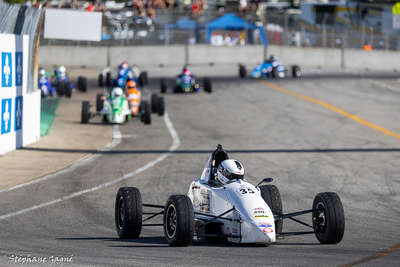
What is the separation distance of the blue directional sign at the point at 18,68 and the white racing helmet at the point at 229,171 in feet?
30.1

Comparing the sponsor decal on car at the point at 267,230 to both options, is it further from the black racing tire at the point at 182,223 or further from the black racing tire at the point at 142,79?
the black racing tire at the point at 142,79

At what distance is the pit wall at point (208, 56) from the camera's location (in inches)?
1564

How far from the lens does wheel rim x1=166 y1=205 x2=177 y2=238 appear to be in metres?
7.93

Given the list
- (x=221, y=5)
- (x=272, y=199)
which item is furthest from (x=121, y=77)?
(x=221, y=5)

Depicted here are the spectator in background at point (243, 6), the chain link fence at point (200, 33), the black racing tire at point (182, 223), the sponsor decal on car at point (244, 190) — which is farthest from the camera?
the spectator in background at point (243, 6)

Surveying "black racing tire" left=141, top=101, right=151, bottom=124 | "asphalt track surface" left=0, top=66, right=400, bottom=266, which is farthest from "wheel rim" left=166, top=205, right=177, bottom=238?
"black racing tire" left=141, top=101, right=151, bottom=124

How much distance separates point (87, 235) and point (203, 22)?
36.2 m

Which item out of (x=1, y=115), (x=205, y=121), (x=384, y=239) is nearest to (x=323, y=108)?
(x=205, y=121)

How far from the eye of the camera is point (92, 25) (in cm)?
1738

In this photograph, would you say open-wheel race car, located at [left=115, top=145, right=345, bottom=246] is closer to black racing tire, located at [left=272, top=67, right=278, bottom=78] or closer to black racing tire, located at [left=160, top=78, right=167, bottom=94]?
black racing tire, located at [left=160, top=78, right=167, bottom=94]

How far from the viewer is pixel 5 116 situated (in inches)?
598

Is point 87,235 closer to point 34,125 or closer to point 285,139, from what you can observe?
point 34,125

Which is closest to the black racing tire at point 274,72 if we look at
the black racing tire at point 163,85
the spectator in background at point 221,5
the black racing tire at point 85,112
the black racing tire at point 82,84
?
the black racing tire at point 163,85

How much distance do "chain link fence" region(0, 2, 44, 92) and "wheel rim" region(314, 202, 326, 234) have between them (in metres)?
9.78
